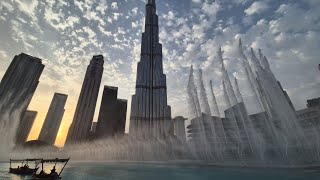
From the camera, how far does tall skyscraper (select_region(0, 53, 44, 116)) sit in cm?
17455

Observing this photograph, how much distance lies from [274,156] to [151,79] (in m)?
145

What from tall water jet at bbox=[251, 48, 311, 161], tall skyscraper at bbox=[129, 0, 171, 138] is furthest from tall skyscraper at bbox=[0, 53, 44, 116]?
tall water jet at bbox=[251, 48, 311, 161]

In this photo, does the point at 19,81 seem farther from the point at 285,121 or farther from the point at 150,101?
the point at 285,121

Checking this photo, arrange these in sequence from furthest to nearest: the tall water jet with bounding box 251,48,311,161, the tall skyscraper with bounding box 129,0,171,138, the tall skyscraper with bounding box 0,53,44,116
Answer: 1. the tall skyscraper with bounding box 0,53,44,116
2. the tall skyscraper with bounding box 129,0,171,138
3. the tall water jet with bounding box 251,48,311,161

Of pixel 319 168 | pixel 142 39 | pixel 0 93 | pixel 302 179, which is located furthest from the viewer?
pixel 142 39

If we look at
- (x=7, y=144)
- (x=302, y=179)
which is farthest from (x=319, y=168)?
(x=7, y=144)

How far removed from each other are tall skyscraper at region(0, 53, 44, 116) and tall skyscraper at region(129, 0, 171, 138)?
109 meters

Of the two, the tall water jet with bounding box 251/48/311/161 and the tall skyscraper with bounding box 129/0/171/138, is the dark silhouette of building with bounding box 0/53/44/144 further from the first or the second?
the tall water jet with bounding box 251/48/311/161

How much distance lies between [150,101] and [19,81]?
433ft

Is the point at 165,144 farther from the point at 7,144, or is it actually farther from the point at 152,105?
the point at 7,144

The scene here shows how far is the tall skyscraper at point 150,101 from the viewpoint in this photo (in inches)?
6781

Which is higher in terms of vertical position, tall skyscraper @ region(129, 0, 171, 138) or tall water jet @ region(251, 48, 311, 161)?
tall skyscraper @ region(129, 0, 171, 138)

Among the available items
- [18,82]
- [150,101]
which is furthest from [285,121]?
[18,82]

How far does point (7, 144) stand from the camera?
160 meters
